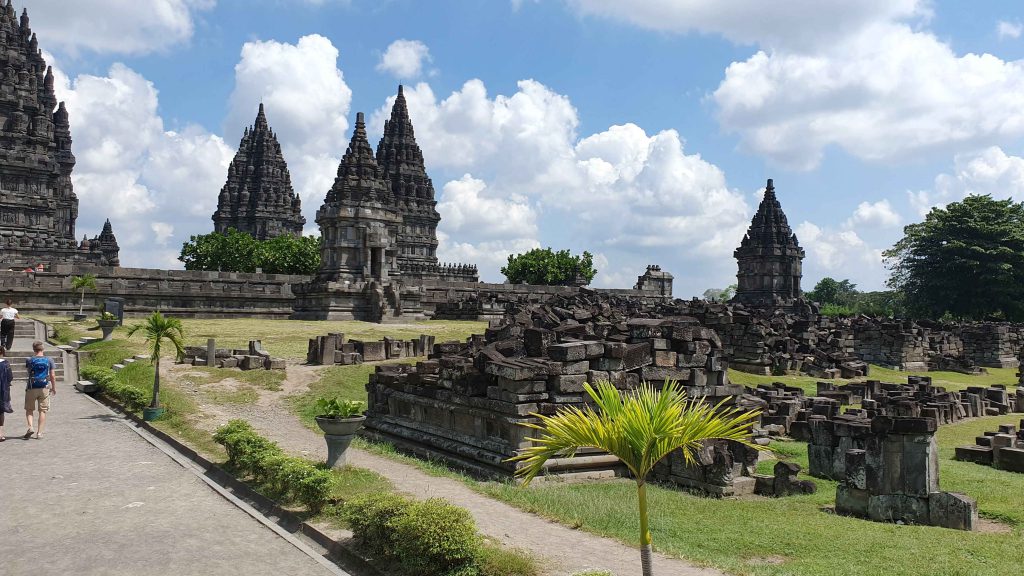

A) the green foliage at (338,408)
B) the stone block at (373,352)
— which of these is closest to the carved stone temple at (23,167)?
the stone block at (373,352)

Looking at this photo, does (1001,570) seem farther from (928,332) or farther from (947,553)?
(928,332)

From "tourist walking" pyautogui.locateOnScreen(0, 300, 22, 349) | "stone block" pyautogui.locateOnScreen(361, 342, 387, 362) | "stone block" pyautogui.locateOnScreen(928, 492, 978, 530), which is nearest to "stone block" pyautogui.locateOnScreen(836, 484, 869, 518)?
"stone block" pyautogui.locateOnScreen(928, 492, 978, 530)

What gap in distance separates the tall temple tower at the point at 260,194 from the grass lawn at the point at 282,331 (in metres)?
49.8

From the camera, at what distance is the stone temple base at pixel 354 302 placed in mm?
37281

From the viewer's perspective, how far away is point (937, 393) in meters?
20.5

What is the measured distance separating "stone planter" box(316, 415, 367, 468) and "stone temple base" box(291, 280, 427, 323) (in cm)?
2635

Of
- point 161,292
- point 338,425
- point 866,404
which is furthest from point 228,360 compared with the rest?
point 161,292

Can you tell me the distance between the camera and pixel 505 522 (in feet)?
27.7

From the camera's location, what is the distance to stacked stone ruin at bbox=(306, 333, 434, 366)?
22797 millimetres

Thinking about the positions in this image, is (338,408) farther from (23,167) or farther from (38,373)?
(23,167)

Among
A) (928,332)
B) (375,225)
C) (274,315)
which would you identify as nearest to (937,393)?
(928,332)

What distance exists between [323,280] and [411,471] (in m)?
28.6

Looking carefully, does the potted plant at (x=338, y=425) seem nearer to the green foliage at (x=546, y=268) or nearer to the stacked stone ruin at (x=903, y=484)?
the stacked stone ruin at (x=903, y=484)

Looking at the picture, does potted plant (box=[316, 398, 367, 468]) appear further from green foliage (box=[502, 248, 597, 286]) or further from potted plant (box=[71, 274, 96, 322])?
green foliage (box=[502, 248, 597, 286])
